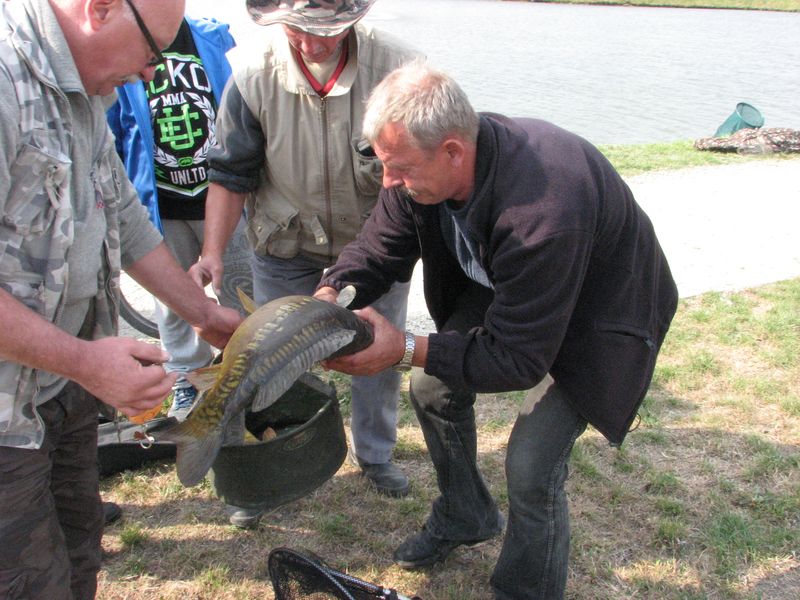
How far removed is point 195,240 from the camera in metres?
4.72

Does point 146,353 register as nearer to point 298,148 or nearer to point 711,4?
point 298,148

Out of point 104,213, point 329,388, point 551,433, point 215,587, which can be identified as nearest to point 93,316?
point 104,213

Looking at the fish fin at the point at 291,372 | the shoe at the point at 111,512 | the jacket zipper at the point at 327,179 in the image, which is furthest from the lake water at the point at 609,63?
the shoe at the point at 111,512

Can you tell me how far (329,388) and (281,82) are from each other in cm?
138

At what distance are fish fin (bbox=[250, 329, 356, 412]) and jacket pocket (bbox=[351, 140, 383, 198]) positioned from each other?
1135mm

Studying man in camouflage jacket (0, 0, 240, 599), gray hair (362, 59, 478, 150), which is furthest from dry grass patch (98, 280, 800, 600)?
gray hair (362, 59, 478, 150)

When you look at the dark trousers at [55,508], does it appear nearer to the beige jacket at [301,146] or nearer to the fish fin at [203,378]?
the fish fin at [203,378]

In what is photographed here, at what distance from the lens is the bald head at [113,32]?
2.24 metres

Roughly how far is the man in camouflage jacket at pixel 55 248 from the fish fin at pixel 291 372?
0.30 metres

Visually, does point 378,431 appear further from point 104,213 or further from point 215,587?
point 104,213

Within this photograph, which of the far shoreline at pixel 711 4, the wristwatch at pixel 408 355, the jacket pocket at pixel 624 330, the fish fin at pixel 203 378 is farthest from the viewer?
the far shoreline at pixel 711 4

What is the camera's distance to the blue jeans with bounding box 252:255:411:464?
397cm

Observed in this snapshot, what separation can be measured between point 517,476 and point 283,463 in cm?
94

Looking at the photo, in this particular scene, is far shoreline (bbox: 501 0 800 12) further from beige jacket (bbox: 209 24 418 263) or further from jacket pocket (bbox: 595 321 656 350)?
jacket pocket (bbox: 595 321 656 350)
